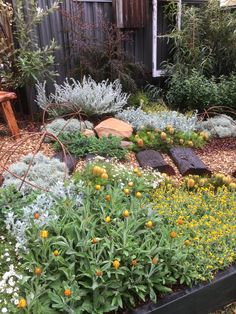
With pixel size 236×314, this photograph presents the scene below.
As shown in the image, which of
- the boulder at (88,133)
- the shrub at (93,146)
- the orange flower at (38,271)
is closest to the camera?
the orange flower at (38,271)

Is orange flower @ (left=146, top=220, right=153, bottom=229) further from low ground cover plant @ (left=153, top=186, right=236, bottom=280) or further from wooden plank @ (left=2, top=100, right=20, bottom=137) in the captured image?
wooden plank @ (left=2, top=100, right=20, bottom=137)

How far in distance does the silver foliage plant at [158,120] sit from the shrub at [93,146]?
60 centimetres

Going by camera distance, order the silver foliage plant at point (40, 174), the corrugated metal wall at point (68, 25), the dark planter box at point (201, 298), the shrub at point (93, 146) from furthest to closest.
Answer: the corrugated metal wall at point (68, 25) → the shrub at point (93, 146) → the silver foliage plant at point (40, 174) → the dark planter box at point (201, 298)

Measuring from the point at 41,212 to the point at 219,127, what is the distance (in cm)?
280

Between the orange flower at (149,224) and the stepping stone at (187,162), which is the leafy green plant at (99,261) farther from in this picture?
the stepping stone at (187,162)

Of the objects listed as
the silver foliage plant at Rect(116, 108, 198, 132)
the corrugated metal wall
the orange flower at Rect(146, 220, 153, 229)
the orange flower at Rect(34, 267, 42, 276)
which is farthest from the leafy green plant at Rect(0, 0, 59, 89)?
the orange flower at Rect(34, 267, 42, 276)

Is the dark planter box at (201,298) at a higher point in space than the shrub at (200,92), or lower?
lower

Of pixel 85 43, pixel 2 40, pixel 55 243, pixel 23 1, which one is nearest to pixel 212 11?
pixel 85 43

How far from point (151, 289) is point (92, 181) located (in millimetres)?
1038

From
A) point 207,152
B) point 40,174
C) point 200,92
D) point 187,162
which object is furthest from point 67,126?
point 200,92

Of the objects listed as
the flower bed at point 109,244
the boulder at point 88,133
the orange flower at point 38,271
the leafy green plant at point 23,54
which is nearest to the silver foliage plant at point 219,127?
the boulder at point 88,133

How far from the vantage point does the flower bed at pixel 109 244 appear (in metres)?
1.57

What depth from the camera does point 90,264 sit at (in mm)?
1651

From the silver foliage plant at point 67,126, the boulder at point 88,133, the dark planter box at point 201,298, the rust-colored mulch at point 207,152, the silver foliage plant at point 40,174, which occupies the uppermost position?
the silver foliage plant at point 67,126
